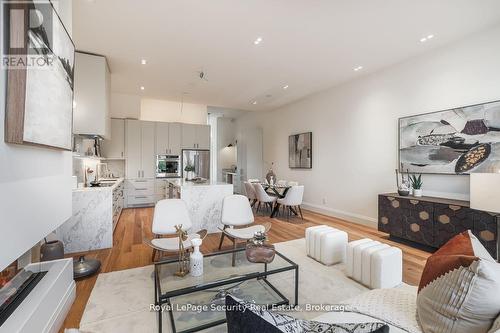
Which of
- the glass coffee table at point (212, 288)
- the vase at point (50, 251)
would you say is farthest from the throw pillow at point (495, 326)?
the vase at point (50, 251)

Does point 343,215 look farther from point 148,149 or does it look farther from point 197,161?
point 148,149

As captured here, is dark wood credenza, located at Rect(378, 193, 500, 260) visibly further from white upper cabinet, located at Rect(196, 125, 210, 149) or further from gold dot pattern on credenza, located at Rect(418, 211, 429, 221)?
white upper cabinet, located at Rect(196, 125, 210, 149)

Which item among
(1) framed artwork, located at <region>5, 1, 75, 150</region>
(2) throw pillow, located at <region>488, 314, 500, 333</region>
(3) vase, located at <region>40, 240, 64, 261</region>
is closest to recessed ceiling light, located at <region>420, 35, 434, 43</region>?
(2) throw pillow, located at <region>488, 314, 500, 333</region>

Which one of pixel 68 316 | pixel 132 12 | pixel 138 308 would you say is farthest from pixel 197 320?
pixel 132 12

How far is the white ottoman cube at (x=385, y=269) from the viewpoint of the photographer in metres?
2.33

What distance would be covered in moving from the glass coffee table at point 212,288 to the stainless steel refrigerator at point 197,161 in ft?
16.7

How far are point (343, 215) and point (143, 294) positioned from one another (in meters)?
4.40

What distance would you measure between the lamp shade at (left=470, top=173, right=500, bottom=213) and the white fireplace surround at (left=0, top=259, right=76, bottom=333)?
12.9 ft

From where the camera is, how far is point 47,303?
164cm

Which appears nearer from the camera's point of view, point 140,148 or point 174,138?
point 140,148

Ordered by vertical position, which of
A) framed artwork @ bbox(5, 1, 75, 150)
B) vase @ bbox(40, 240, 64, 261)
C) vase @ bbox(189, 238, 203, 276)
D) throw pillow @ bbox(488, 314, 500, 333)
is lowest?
vase @ bbox(40, 240, 64, 261)

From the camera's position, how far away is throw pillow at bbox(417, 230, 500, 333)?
0.95 metres

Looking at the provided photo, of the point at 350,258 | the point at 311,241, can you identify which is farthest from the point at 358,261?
the point at 311,241

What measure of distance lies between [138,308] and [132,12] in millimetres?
3231
